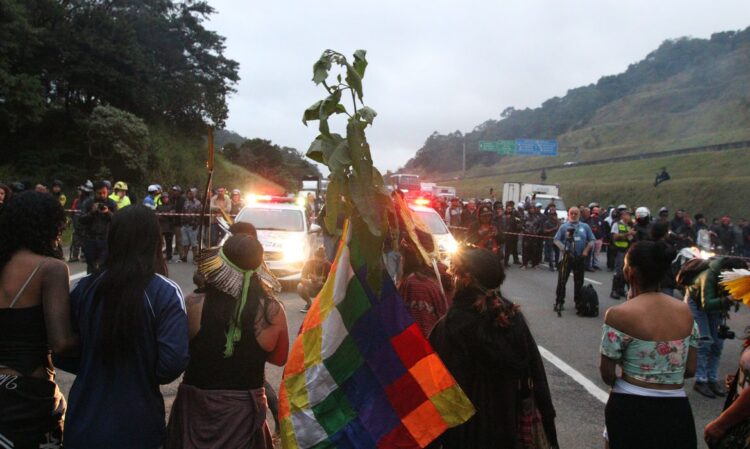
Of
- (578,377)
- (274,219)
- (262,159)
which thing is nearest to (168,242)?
(274,219)

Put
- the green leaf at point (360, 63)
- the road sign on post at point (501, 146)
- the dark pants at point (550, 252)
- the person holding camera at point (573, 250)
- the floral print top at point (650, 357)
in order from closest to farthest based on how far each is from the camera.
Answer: the green leaf at point (360, 63) < the floral print top at point (650, 357) < the person holding camera at point (573, 250) < the dark pants at point (550, 252) < the road sign on post at point (501, 146)

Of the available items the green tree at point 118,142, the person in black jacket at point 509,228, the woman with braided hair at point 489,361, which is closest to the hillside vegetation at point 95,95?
the green tree at point 118,142

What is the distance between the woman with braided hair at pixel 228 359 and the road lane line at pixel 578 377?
161 inches

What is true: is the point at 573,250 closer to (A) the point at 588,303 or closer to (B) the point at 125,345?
(A) the point at 588,303

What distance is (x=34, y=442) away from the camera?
275 cm

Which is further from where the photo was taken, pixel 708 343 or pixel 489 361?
pixel 708 343

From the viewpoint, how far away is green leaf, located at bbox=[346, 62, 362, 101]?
267 centimetres

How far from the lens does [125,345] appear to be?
2.64 meters

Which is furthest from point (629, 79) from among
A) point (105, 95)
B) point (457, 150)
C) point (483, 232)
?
point (483, 232)

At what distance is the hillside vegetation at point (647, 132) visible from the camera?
37.9 metres

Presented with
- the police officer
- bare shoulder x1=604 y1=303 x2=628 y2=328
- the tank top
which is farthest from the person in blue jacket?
the police officer

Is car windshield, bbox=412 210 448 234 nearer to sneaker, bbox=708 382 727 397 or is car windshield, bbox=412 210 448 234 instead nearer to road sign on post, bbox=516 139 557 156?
sneaker, bbox=708 382 727 397

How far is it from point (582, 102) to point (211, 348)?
418 ft

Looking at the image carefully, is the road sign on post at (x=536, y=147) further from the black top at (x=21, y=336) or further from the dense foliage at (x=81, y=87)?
the black top at (x=21, y=336)
